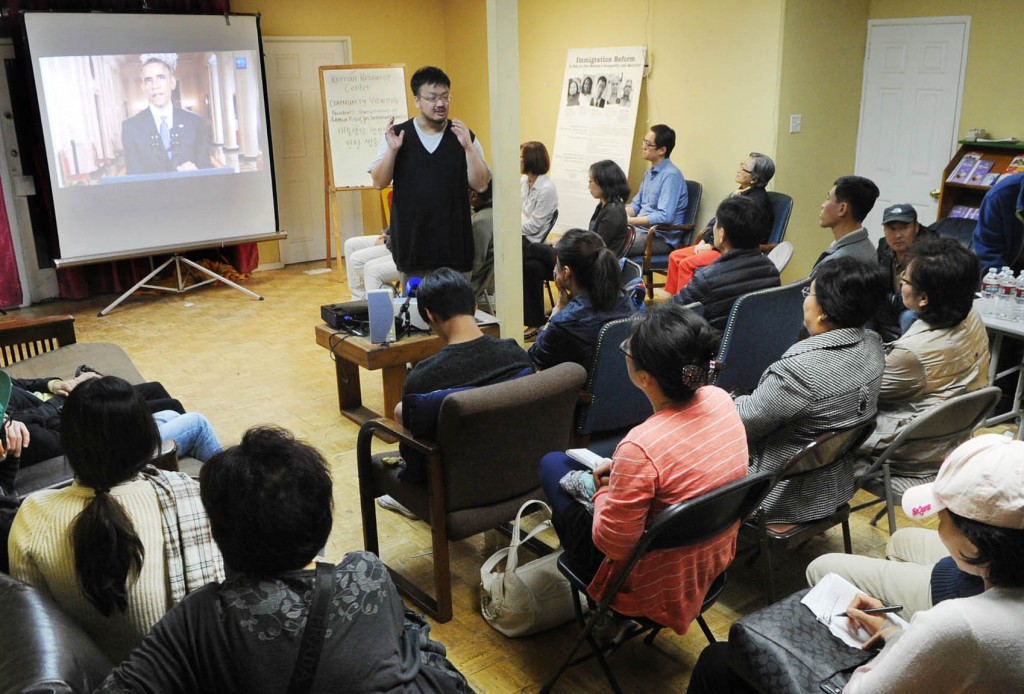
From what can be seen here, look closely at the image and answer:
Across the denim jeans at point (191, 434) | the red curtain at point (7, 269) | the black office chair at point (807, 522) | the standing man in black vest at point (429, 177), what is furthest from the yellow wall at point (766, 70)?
the denim jeans at point (191, 434)

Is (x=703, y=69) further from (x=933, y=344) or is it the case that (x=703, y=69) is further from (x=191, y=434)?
(x=191, y=434)

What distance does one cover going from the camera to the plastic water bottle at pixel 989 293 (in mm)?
3914

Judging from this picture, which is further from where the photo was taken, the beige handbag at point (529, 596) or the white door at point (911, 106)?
the white door at point (911, 106)

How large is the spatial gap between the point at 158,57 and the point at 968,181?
5791mm

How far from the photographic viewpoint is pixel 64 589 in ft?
6.06

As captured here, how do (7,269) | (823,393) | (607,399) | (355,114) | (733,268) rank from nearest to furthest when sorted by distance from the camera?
1. (823,393)
2. (607,399)
3. (733,268)
4. (7,269)
5. (355,114)

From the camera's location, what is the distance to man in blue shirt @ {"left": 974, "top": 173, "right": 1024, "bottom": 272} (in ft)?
14.0

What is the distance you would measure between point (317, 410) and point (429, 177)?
1335 mm

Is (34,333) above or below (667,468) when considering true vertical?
below

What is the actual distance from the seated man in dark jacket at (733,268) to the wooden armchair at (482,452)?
117 cm

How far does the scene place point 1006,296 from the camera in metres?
3.87

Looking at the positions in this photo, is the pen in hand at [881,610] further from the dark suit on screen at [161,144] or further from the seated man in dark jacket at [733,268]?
the dark suit on screen at [161,144]

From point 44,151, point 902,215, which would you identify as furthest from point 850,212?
point 44,151

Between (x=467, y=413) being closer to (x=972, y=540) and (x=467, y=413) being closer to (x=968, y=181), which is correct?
(x=972, y=540)
